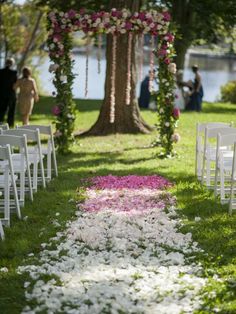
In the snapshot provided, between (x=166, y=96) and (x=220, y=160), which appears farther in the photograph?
(x=166, y=96)

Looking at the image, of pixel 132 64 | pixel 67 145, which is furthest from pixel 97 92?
pixel 67 145

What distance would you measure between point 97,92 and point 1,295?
35.8 metres

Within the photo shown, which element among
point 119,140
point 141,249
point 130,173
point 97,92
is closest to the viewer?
point 141,249

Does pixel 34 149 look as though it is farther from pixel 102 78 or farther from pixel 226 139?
pixel 102 78

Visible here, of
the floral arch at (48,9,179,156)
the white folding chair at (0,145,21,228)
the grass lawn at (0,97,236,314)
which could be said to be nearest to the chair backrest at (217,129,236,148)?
the grass lawn at (0,97,236,314)

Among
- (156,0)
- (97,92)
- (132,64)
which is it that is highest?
(156,0)

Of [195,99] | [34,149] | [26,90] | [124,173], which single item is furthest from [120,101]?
[195,99]

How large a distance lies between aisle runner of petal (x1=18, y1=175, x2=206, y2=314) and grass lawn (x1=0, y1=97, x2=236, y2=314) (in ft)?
0.57

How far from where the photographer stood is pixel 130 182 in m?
11.8

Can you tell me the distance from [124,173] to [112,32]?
11.4 ft

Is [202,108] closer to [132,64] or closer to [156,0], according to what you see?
[156,0]

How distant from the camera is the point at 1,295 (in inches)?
251

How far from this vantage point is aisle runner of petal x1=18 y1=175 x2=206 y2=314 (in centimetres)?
611

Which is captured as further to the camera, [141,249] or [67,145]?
[67,145]
